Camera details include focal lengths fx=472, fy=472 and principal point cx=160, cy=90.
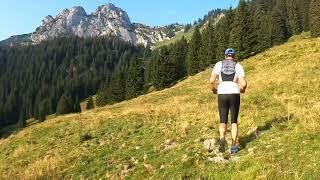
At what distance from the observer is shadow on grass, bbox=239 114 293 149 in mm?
14644

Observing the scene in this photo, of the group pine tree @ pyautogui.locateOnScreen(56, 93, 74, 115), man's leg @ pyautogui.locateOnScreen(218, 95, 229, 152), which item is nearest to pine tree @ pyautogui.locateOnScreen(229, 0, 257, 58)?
man's leg @ pyautogui.locateOnScreen(218, 95, 229, 152)

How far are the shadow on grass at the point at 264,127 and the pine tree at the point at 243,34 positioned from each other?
67.2 meters

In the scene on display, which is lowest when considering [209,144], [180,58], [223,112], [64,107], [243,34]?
[64,107]

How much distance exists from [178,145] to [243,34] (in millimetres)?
70696

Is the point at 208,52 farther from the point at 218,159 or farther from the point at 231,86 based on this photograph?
the point at 218,159

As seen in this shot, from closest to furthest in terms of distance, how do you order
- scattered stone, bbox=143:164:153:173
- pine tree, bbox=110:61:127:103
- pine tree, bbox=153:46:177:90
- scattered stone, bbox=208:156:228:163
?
1. scattered stone, bbox=208:156:228:163
2. scattered stone, bbox=143:164:153:173
3. pine tree, bbox=153:46:177:90
4. pine tree, bbox=110:61:127:103

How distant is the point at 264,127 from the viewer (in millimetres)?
15852

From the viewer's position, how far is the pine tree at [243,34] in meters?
83.5

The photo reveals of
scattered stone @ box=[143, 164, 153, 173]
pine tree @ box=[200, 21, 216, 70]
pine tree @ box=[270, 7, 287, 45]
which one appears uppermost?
pine tree @ box=[270, 7, 287, 45]

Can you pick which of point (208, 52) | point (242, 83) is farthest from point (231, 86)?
point (208, 52)

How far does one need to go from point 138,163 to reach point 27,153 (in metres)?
9.23

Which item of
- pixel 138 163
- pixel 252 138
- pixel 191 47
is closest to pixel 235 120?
pixel 252 138

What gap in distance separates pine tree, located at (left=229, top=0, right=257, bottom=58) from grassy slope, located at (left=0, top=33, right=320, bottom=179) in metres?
54.8

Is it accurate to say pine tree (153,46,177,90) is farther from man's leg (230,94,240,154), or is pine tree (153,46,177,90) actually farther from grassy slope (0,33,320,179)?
man's leg (230,94,240,154)
